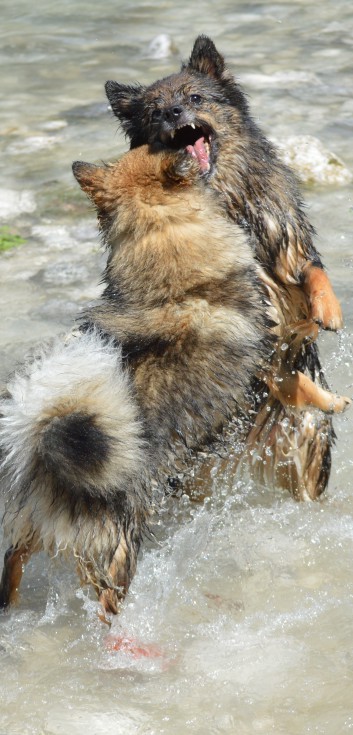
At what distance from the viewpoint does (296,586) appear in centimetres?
396

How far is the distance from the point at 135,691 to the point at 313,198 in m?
4.52

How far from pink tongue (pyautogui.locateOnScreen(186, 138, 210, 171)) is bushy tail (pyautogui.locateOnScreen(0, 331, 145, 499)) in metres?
1.05

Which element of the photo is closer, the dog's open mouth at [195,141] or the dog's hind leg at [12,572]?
the dog's hind leg at [12,572]

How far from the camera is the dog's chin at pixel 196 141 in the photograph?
4059 mm

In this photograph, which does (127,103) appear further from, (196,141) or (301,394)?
(301,394)

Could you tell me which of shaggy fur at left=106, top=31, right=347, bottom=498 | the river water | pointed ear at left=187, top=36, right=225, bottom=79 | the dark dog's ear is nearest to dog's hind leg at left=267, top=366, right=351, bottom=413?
shaggy fur at left=106, top=31, right=347, bottom=498

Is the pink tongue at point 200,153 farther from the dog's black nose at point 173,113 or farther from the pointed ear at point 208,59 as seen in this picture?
the pointed ear at point 208,59

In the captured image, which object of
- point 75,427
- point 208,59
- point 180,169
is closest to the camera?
point 75,427

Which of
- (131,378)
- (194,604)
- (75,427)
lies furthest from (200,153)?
(194,604)

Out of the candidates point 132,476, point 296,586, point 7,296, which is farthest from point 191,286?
point 7,296

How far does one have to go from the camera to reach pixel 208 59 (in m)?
4.39

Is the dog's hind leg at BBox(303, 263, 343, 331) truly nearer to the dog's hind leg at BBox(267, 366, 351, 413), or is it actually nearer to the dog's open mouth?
the dog's hind leg at BBox(267, 366, 351, 413)

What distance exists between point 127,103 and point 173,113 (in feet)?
1.41

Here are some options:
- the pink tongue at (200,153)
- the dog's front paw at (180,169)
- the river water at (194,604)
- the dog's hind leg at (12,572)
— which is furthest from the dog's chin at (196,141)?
the dog's hind leg at (12,572)
